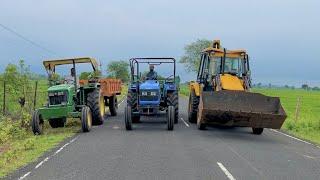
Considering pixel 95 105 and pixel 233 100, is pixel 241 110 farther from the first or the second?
pixel 95 105

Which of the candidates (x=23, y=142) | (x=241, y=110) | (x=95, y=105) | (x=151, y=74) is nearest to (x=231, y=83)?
(x=241, y=110)

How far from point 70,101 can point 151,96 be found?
3.14m

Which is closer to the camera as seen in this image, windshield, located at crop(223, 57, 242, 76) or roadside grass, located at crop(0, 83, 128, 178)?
roadside grass, located at crop(0, 83, 128, 178)

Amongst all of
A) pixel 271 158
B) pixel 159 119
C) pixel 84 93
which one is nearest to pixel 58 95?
pixel 84 93

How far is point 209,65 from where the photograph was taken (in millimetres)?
21859

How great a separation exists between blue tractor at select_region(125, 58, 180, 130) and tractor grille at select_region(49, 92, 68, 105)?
2.38 m

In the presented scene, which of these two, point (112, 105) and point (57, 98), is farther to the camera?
point (112, 105)

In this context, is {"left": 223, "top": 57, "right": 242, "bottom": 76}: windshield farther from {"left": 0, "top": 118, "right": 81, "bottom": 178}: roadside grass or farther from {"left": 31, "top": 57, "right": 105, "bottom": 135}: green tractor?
{"left": 0, "top": 118, "right": 81, "bottom": 178}: roadside grass

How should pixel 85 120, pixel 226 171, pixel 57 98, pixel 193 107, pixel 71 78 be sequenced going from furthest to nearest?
pixel 193 107
pixel 71 78
pixel 57 98
pixel 85 120
pixel 226 171

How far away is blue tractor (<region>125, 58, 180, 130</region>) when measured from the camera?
66.2 feet

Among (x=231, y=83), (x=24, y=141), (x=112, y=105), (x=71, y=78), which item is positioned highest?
(x=71, y=78)

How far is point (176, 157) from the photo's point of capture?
12844mm

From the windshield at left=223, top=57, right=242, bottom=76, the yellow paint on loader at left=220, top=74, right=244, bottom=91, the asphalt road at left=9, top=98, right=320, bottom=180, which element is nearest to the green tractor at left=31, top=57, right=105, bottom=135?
the asphalt road at left=9, top=98, right=320, bottom=180

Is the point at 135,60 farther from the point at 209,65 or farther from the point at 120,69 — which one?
the point at 120,69
